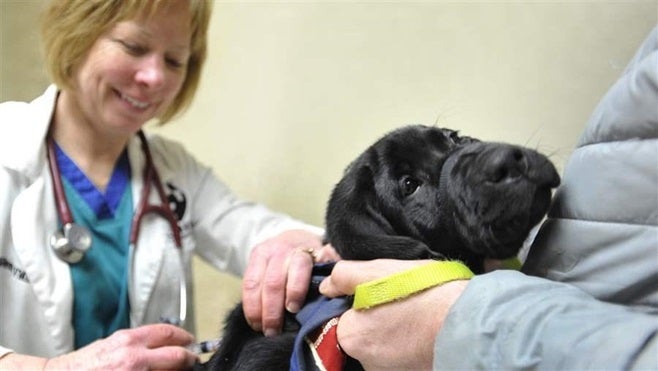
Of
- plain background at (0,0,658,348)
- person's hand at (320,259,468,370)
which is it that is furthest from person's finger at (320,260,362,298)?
plain background at (0,0,658,348)

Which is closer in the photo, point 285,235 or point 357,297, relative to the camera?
point 357,297

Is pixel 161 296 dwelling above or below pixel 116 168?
below

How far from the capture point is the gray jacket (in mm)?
459

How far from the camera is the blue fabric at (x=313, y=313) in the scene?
2.33 feet

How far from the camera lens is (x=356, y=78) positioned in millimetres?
1488

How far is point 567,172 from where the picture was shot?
691 millimetres

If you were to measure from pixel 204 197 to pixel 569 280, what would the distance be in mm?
892

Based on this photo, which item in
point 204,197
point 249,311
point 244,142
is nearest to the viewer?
point 249,311

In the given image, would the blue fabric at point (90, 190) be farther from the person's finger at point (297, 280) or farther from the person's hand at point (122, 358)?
the person's finger at point (297, 280)

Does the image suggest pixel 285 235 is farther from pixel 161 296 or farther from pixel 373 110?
pixel 373 110

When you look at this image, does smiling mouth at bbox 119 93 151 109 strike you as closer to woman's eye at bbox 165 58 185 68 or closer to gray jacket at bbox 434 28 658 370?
woman's eye at bbox 165 58 185 68

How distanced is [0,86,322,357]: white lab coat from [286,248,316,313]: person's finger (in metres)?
0.36

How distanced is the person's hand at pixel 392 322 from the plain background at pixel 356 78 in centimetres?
45

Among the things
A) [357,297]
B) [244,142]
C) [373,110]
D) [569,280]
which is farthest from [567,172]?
[244,142]
